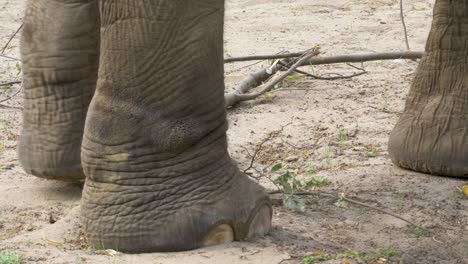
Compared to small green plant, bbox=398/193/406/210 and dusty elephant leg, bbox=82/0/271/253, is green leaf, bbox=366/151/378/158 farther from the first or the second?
dusty elephant leg, bbox=82/0/271/253

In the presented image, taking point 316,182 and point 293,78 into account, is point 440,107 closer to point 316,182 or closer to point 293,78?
point 316,182

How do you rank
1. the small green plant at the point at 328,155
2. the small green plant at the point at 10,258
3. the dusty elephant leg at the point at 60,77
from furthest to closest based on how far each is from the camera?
the small green plant at the point at 328,155
the dusty elephant leg at the point at 60,77
the small green plant at the point at 10,258

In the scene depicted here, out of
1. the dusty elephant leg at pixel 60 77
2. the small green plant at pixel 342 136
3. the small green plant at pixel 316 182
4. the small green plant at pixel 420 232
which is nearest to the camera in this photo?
the small green plant at pixel 420 232

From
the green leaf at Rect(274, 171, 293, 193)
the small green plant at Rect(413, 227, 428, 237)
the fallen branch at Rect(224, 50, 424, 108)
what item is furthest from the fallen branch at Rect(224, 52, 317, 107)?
the small green plant at Rect(413, 227, 428, 237)

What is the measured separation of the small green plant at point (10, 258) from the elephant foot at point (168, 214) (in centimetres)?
21

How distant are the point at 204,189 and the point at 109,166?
23cm

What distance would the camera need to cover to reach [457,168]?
11.4 ft

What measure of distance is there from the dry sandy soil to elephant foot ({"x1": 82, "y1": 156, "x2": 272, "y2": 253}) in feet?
0.11

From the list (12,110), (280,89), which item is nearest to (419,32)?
(280,89)

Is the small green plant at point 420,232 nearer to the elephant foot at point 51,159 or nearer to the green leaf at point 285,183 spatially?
the green leaf at point 285,183

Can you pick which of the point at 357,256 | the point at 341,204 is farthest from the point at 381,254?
the point at 341,204

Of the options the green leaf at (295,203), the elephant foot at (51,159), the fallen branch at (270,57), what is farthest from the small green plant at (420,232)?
the fallen branch at (270,57)

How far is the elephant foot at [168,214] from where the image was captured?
2.64 meters

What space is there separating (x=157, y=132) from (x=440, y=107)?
1.23 meters
